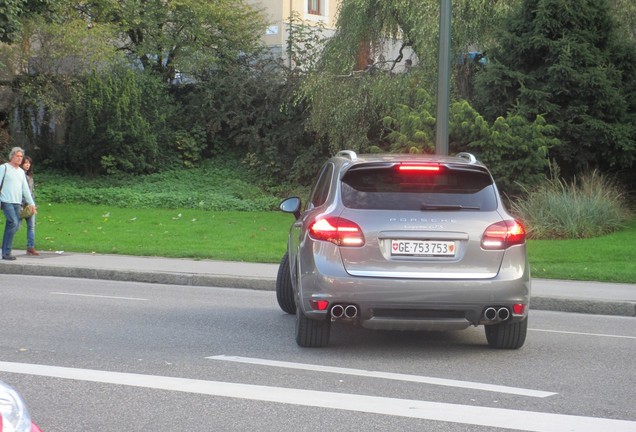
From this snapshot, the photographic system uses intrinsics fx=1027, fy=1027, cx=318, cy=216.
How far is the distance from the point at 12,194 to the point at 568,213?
9.79 metres

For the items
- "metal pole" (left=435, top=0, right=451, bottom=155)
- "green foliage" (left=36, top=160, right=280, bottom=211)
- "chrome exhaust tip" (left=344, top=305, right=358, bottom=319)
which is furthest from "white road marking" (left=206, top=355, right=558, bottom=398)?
"green foliage" (left=36, top=160, right=280, bottom=211)

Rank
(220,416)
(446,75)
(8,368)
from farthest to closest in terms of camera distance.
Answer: (446,75) → (8,368) → (220,416)

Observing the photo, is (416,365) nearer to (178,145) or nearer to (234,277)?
(234,277)

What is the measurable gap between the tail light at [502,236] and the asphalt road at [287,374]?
942mm

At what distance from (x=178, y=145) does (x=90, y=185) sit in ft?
12.2

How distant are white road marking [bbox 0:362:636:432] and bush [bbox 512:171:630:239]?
12.6 metres

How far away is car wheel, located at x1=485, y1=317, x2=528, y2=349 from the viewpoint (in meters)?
8.73

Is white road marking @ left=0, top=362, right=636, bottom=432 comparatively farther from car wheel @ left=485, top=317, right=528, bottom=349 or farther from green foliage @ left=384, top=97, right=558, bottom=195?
green foliage @ left=384, top=97, right=558, bottom=195

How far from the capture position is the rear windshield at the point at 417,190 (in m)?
8.38

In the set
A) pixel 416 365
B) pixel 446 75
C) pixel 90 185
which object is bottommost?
pixel 90 185

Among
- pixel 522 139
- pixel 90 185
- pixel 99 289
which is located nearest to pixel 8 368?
pixel 99 289

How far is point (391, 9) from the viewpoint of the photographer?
25328 millimetres

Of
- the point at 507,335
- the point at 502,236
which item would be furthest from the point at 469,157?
the point at 507,335

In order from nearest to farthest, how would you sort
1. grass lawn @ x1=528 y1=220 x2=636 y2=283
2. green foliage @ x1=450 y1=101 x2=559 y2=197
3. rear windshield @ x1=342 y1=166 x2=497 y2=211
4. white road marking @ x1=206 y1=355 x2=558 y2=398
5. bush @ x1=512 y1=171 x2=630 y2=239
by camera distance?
white road marking @ x1=206 y1=355 x2=558 y2=398 → rear windshield @ x1=342 y1=166 x2=497 y2=211 → grass lawn @ x1=528 y1=220 x2=636 y2=283 → bush @ x1=512 y1=171 x2=630 y2=239 → green foliage @ x1=450 y1=101 x2=559 y2=197
